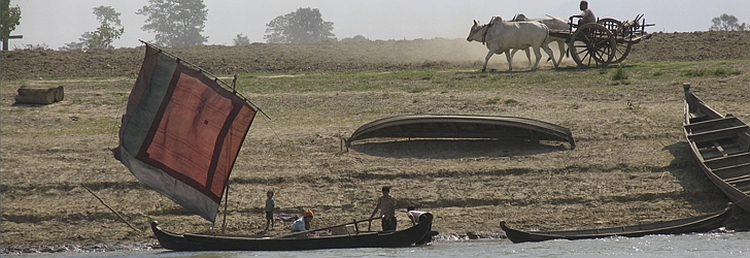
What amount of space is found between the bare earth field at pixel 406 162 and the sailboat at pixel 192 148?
2.36 feet

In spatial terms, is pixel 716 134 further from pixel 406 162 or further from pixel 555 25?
pixel 555 25

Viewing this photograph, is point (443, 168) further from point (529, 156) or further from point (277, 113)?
point (277, 113)

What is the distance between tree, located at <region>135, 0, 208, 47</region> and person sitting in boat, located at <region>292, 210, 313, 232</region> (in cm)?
9666

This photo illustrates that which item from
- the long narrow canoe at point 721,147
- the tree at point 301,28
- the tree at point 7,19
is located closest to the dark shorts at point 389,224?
the long narrow canoe at point 721,147

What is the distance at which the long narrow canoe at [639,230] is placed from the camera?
63.2 feet

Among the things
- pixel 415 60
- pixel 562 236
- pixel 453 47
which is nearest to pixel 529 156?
pixel 562 236

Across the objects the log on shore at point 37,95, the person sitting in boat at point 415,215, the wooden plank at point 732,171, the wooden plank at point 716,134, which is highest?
the wooden plank at point 716,134

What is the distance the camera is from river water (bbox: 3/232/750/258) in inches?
712

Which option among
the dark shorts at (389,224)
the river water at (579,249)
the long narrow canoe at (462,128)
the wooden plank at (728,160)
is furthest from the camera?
the long narrow canoe at (462,128)

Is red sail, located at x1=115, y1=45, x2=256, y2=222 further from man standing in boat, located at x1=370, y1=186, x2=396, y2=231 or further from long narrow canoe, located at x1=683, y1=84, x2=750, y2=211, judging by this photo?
long narrow canoe, located at x1=683, y1=84, x2=750, y2=211

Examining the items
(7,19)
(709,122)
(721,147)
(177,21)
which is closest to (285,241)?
(721,147)

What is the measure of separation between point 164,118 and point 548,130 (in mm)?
8140

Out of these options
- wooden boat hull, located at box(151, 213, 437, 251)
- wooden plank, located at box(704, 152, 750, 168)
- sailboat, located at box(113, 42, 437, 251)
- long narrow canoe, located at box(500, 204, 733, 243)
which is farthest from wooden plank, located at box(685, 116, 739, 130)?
wooden boat hull, located at box(151, 213, 437, 251)

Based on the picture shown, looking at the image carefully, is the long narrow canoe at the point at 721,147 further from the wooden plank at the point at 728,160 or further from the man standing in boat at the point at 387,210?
the man standing in boat at the point at 387,210
